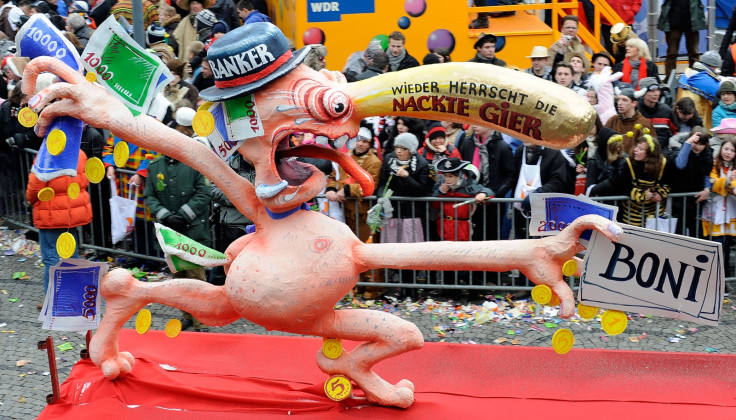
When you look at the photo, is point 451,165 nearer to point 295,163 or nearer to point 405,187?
point 405,187

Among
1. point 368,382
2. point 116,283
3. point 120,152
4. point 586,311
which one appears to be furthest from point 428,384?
point 120,152

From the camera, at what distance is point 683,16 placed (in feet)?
40.9

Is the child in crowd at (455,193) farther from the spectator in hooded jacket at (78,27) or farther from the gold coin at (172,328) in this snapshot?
the spectator in hooded jacket at (78,27)

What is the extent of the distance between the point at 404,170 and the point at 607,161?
5.57ft

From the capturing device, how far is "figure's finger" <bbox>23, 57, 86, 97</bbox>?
569 cm

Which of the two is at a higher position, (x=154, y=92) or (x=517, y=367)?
→ (x=154, y=92)

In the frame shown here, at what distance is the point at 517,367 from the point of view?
21.6ft

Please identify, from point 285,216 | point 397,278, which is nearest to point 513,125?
point 285,216

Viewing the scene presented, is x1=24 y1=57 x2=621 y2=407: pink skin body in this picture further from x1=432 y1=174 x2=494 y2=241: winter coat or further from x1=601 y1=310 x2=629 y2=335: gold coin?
x1=432 y1=174 x2=494 y2=241: winter coat

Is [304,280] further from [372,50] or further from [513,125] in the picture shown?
[372,50]

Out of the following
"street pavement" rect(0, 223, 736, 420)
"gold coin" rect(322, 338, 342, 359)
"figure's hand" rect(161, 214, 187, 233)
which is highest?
"figure's hand" rect(161, 214, 187, 233)

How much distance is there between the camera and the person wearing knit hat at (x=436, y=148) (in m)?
8.62

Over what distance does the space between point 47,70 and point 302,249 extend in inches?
69.9

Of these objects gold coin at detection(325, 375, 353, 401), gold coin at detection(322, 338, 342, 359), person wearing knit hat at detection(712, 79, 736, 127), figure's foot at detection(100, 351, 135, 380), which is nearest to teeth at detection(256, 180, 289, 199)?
gold coin at detection(322, 338, 342, 359)
